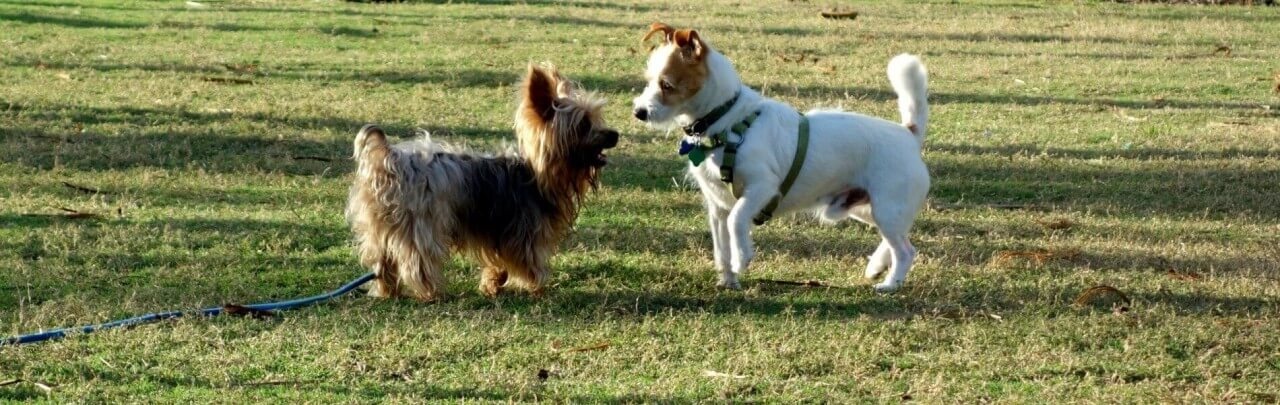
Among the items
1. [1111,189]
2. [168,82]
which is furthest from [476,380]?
[168,82]

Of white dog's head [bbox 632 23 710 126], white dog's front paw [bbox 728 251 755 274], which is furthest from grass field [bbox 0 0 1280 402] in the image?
white dog's head [bbox 632 23 710 126]

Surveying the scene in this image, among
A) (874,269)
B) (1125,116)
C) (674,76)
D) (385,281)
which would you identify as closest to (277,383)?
(385,281)

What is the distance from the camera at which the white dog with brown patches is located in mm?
6199

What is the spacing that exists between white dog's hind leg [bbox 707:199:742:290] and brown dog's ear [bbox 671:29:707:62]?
2.59ft

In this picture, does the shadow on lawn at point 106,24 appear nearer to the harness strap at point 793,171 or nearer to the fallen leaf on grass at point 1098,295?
the harness strap at point 793,171

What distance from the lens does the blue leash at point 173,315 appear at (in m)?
5.50

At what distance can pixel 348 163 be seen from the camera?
30.9 feet

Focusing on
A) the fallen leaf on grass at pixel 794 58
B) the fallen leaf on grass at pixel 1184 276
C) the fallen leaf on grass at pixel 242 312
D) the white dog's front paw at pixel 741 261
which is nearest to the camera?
the fallen leaf on grass at pixel 242 312

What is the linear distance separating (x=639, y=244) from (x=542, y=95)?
1.37 meters

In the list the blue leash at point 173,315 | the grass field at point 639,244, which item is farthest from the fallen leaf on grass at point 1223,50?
the blue leash at point 173,315

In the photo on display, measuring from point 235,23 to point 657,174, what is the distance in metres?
9.49

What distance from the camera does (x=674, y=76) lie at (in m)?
6.13

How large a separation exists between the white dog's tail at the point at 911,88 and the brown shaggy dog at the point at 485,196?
1255 millimetres

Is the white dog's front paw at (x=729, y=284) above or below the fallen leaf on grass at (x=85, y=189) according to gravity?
above
